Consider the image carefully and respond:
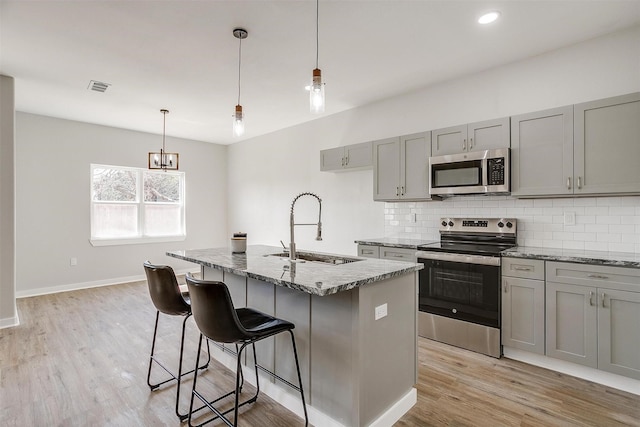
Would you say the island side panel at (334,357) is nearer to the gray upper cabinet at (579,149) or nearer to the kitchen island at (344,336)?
the kitchen island at (344,336)

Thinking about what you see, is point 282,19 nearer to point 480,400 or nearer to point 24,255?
point 480,400

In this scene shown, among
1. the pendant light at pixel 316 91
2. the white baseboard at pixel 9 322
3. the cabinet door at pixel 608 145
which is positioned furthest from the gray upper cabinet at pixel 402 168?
the white baseboard at pixel 9 322

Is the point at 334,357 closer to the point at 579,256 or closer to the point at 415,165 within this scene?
the point at 579,256

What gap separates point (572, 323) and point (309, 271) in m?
2.14

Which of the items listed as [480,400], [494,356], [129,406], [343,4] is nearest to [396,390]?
[480,400]

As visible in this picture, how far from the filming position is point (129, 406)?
2.23 metres

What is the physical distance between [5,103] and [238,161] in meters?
3.84

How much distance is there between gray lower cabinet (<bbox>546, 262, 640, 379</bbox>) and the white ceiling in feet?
6.29

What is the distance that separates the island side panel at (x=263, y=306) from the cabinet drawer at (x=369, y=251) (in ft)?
5.50

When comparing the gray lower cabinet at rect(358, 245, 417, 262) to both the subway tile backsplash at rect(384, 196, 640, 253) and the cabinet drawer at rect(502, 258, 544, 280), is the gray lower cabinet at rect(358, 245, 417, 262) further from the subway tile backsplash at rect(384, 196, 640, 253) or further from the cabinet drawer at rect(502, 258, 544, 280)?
the cabinet drawer at rect(502, 258, 544, 280)

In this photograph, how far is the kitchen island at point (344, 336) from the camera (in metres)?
1.79

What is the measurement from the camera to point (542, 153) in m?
2.88

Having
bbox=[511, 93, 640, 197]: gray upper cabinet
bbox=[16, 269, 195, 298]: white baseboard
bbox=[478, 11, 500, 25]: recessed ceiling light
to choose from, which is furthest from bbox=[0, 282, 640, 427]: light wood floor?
bbox=[478, 11, 500, 25]: recessed ceiling light

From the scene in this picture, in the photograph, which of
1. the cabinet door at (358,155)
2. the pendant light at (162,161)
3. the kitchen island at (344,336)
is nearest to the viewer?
the kitchen island at (344,336)
